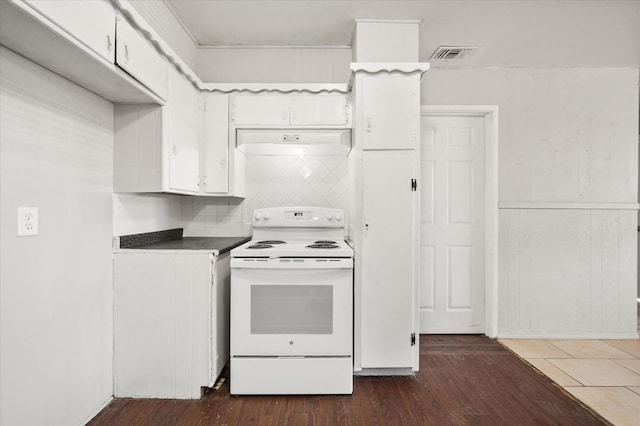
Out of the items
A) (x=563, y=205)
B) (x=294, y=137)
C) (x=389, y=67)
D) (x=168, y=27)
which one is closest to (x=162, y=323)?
(x=294, y=137)

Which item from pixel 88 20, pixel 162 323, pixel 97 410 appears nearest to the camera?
pixel 88 20

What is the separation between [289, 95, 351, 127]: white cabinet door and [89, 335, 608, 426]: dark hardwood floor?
6.37 feet

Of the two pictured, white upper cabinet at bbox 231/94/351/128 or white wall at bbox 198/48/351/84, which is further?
white wall at bbox 198/48/351/84

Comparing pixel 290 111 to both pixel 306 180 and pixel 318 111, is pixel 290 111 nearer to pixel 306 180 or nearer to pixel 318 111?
pixel 318 111

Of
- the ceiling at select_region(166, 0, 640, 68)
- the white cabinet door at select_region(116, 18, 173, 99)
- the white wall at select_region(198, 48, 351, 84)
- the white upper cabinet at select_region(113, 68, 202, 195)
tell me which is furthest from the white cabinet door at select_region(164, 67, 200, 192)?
the ceiling at select_region(166, 0, 640, 68)

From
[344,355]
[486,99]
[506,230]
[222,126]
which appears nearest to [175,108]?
[222,126]

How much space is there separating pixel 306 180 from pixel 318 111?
63cm

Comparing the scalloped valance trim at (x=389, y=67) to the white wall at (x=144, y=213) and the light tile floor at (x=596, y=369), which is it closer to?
the white wall at (x=144, y=213)

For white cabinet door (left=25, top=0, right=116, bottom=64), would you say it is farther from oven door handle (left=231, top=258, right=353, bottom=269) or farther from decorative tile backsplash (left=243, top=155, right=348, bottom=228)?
decorative tile backsplash (left=243, top=155, right=348, bottom=228)

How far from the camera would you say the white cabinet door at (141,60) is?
69.4 inches

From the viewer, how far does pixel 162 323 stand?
224 centimetres

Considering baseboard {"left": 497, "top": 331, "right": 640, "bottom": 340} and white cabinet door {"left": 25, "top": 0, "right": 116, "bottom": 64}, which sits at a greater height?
white cabinet door {"left": 25, "top": 0, "right": 116, "bottom": 64}

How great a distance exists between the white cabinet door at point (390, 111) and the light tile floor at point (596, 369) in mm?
1952

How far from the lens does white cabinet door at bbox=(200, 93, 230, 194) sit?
2.92 metres
